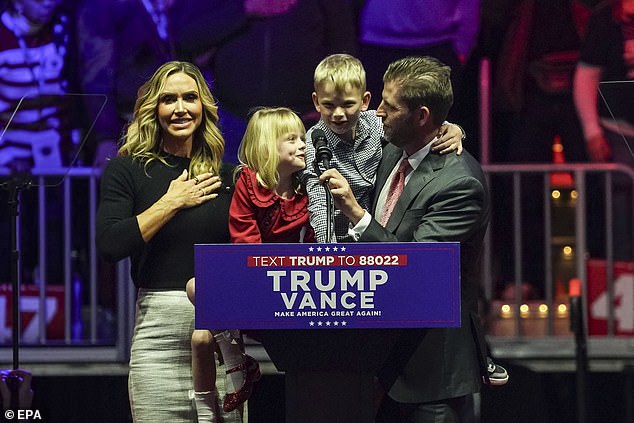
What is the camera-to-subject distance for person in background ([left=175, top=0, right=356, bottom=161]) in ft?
20.1

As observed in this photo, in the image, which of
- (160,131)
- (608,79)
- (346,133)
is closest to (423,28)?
(608,79)

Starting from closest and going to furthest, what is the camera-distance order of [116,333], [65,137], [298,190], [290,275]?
[290,275]
[298,190]
[65,137]
[116,333]

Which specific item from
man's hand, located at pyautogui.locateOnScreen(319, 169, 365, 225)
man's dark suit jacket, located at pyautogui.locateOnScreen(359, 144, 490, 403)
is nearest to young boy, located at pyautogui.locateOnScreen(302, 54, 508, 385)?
man's dark suit jacket, located at pyautogui.locateOnScreen(359, 144, 490, 403)

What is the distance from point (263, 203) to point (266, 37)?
2.41 m

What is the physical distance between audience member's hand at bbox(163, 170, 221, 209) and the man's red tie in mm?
599

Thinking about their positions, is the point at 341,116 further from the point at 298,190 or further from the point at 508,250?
the point at 508,250

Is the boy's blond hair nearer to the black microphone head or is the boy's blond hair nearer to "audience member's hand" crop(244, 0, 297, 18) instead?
the black microphone head

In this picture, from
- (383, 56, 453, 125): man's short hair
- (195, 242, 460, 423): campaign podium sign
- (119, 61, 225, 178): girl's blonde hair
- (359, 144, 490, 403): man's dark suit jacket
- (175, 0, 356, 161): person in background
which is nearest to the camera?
(195, 242, 460, 423): campaign podium sign

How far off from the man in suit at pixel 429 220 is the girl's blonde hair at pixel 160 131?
2.12 feet

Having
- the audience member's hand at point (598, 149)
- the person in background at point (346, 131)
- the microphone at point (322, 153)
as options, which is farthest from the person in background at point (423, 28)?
the microphone at point (322, 153)

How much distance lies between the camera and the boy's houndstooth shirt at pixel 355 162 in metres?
3.99

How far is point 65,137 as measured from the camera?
5820 millimetres

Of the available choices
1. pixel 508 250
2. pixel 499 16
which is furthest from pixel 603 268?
pixel 499 16

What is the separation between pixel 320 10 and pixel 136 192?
2.29 metres
